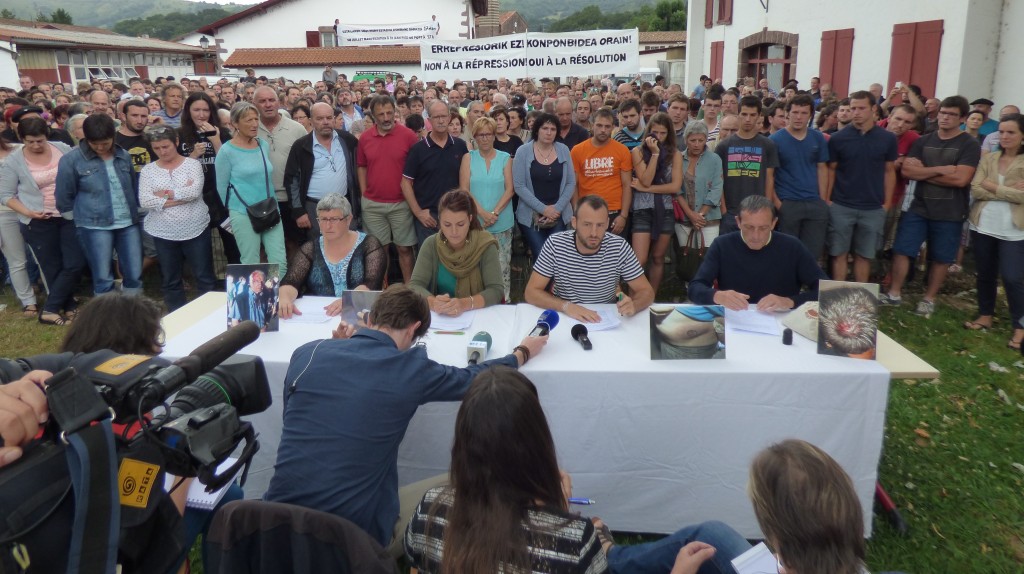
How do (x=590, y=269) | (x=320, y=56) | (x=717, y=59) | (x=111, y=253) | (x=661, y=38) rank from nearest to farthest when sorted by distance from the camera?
(x=590, y=269) → (x=111, y=253) → (x=717, y=59) → (x=320, y=56) → (x=661, y=38)

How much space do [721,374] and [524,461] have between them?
131 cm

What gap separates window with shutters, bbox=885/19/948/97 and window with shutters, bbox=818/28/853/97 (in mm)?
1458

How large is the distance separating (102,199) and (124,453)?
15.0 feet

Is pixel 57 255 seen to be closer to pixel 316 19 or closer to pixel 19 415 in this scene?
pixel 19 415

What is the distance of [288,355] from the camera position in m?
3.06

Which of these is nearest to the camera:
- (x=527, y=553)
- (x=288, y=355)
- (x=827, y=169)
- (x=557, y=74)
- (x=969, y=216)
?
(x=527, y=553)

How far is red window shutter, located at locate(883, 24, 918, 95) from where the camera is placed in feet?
33.3

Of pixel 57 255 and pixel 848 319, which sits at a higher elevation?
pixel 848 319

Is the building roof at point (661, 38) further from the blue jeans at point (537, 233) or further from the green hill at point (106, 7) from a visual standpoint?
the green hill at point (106, 7)

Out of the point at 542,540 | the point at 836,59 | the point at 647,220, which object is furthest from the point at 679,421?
the point at 836,59

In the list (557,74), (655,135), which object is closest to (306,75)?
(557,74)

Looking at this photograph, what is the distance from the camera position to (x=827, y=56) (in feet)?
42.4

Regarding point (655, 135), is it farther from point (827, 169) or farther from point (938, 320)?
point (938, 320)

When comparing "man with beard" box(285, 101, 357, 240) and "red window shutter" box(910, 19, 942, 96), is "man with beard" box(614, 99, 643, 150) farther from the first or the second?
"red window shutter" box(910, 19, 942, 96)
